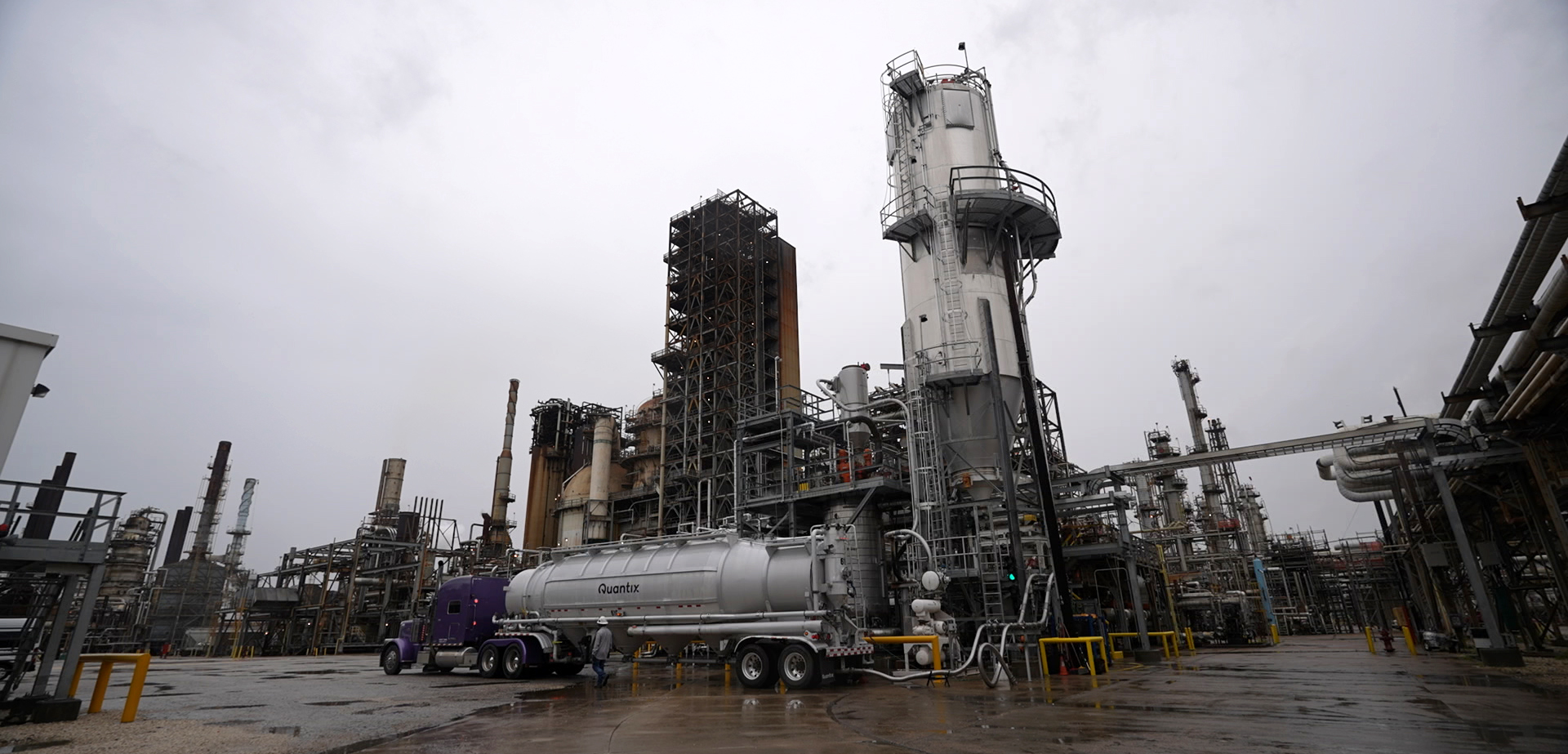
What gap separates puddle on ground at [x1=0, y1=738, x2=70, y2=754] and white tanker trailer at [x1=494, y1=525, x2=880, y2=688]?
10.9 meters

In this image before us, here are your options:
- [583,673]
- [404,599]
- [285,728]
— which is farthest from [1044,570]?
[404,599]

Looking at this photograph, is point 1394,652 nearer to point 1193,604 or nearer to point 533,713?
point 1193,604

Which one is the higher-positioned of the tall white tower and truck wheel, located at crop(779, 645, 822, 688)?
the tall white tower

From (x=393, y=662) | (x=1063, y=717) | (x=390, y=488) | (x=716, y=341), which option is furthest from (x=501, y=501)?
(x=1063, y=717)

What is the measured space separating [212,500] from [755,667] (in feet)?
238

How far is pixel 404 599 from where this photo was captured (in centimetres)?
4250

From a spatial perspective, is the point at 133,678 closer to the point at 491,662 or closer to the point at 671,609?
the point at 491,662

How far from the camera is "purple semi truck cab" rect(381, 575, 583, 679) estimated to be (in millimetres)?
20031

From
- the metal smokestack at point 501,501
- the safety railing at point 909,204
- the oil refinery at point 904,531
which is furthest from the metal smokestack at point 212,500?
the safety railing at point 909,204

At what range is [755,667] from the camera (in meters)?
16.1

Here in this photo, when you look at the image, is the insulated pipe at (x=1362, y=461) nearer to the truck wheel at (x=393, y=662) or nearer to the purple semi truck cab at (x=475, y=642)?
the purple semi truck cab at (x=475, y=642)

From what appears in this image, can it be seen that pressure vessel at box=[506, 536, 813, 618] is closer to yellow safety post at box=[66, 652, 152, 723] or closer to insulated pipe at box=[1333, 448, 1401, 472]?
yellow safety post at box=[66, 652, 152, 723]

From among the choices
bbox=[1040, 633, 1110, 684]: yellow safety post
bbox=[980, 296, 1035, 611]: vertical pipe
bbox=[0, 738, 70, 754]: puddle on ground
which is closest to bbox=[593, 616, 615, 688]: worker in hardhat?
bbox=[0, 738, 70, 754]: puddle on ground

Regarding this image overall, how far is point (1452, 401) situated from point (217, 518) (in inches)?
3414
